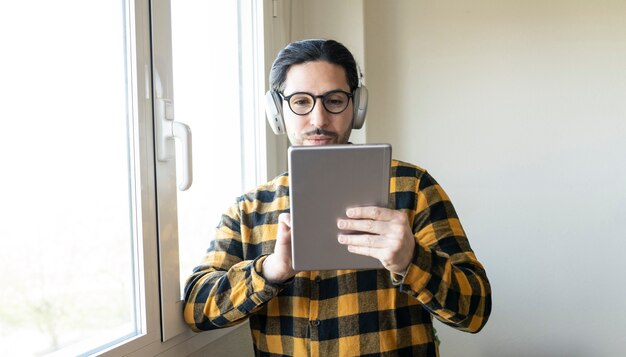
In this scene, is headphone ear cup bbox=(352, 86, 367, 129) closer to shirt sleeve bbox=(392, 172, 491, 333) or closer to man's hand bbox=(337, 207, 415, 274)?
shirt sleeve bbox=(392, 172, 491, 333)

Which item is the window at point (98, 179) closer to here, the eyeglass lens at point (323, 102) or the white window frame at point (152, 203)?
the white window frame at point (152, 203)

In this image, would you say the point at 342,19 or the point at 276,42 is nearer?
the point at 276,42

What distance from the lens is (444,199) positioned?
1.26 meters

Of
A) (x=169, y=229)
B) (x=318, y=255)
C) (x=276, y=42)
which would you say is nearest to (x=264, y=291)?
(x=318, y=255)

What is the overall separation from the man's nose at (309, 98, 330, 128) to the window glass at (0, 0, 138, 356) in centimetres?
37

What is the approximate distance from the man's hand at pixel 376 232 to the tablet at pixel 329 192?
0.02m

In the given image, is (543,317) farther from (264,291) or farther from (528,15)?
(264,291)

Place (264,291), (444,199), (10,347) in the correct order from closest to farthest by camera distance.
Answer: (10,347)
(264,291)
(444,199)

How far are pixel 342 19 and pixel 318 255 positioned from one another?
141cm

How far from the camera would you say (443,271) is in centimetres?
106

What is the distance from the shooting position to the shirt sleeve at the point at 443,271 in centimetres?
103

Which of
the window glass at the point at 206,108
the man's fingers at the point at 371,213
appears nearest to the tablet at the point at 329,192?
the man's fingers at the point at 371,213

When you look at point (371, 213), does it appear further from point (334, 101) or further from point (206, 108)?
point (206, 108)

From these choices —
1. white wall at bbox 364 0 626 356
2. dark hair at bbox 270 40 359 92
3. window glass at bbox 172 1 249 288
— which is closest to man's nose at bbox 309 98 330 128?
dark hair at bbox 270 40 359 92
